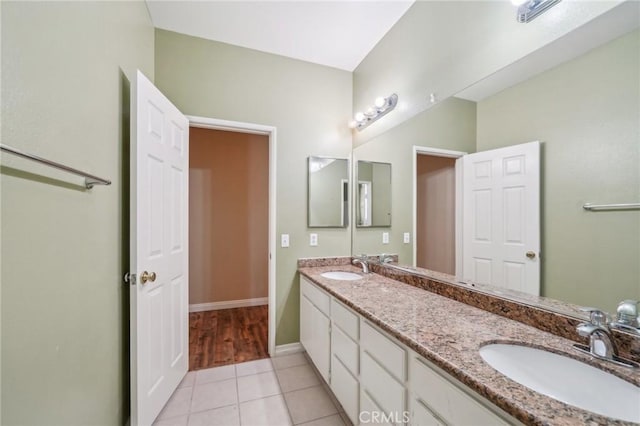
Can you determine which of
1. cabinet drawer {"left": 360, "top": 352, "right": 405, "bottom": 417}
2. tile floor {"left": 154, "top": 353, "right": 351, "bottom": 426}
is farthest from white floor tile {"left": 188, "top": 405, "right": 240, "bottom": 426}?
cabinet drawer {"left": 360, "top": 352, "right": 405, "bottom": 417}

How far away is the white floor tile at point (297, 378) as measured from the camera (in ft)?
6.39

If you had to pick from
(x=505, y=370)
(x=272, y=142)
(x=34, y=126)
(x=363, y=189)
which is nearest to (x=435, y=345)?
(x=505, y=370)

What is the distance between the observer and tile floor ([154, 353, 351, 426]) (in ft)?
5.32

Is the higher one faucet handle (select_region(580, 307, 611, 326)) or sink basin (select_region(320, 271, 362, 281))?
faucet handle (select_region(580, 307, 611, 326))

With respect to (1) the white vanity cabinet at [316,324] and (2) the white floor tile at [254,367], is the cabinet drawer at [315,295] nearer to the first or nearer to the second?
(1) the white vanity cabinet at [316,324]

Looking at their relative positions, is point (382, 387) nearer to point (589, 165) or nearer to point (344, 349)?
point (344, 349)

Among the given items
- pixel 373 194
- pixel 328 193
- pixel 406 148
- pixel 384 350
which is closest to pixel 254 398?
pixel 384 350

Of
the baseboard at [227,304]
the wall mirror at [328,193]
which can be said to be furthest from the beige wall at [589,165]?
the baseboard at [227,304]

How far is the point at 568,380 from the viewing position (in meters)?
0.80

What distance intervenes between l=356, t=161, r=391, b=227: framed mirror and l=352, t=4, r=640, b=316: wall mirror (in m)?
0.99

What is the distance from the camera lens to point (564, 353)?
84 centimetres

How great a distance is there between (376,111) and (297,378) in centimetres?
233

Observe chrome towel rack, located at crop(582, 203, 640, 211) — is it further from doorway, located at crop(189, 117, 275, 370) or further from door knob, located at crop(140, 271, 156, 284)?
doorway, located at crop(189, 117, 275, 370)

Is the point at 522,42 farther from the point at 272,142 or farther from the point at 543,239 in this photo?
the point at 272,142
